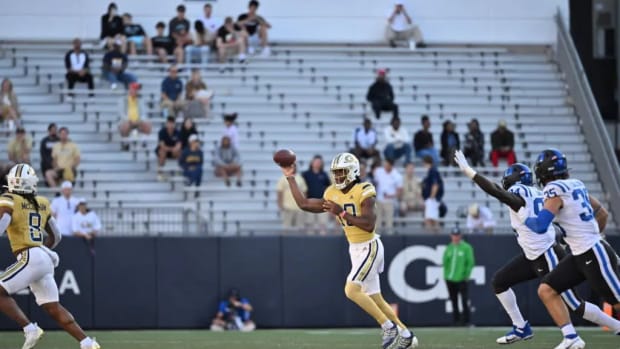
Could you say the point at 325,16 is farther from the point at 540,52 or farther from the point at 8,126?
the point at 8,126

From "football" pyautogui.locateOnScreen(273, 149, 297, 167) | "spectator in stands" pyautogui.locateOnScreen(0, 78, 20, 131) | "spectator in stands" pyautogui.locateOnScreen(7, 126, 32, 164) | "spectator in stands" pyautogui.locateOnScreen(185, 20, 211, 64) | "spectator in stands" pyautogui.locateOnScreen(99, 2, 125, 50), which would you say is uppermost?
"spectator in stands" pyautogui.locateOnScreen(99, 2, 125, 50)

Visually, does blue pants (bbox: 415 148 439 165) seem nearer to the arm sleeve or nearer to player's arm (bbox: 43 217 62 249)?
the arm sleeve

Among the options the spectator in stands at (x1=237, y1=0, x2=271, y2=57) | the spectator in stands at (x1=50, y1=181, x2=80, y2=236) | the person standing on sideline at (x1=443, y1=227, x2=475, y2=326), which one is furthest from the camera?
the spectator in stands at (x1=237, y1=0, x2=271, y2=57)

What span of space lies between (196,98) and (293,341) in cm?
1102

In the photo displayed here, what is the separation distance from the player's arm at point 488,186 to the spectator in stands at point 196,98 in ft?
43.6

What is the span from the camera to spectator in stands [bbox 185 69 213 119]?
25.0m

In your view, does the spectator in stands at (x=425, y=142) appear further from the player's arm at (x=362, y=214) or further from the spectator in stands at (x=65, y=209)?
the player's arm at (x=362, y=214)

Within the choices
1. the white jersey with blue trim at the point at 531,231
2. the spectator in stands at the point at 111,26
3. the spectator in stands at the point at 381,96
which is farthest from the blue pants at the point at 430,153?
the white jersey with blue trim at the point at 531,231

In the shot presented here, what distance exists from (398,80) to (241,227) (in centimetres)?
608

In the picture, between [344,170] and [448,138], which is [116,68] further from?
[344,170]

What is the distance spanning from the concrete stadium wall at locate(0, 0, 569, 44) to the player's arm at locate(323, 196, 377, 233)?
16.2 meters

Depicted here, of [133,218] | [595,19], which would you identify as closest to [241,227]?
[133,218]

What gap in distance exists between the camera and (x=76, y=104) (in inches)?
1008

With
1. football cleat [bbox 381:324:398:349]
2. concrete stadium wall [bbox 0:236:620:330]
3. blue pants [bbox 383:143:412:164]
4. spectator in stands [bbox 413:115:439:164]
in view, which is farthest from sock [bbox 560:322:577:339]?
spectator in stands [bbox 413:115:439:164]
